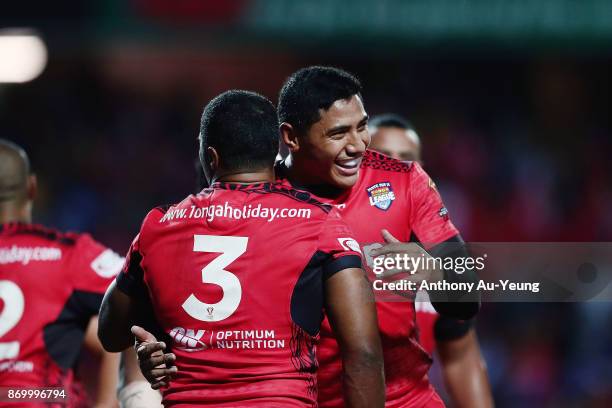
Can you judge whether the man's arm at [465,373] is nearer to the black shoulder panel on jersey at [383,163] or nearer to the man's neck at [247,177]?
the black shoulder panel on jersey at [383,163]

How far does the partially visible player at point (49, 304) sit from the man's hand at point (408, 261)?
4.47ft

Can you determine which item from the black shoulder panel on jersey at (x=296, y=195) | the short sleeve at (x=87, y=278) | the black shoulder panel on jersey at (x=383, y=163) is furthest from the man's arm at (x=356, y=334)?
the short sleeve at (x=87, y=278)

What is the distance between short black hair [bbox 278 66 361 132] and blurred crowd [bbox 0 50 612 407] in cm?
613

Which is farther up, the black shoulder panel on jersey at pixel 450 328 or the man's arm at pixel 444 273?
the black shoulder panel on jersey at pixel 450 328

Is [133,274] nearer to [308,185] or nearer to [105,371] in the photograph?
[308,185]

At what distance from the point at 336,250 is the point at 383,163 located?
0.99m

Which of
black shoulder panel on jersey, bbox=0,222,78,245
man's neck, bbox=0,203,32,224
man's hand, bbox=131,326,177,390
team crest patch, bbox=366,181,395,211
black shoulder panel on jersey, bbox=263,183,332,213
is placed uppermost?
man's neck, bbox=0,203,32,224

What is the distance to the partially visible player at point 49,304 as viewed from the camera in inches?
163

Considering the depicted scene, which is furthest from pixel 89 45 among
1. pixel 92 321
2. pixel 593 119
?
pixel 92 321

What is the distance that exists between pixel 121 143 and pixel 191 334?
364 inches

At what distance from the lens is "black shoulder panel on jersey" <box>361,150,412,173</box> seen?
12.8ft

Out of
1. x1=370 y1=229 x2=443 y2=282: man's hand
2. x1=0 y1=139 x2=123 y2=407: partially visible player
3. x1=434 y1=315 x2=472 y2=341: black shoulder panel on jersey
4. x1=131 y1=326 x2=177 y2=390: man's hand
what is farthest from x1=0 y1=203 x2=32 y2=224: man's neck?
x1=434 y1=315 x2=472 y2=341: black shoulder panel on jersey

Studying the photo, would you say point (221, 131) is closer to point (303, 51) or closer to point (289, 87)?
point (289, 87)

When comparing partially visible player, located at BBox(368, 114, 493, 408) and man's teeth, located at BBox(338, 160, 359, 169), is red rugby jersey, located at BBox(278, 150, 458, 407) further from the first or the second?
partially visible player, located at BBox(368, 114, 493, 408)
